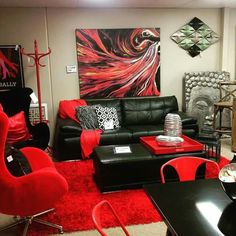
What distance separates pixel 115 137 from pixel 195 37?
2.53 metres

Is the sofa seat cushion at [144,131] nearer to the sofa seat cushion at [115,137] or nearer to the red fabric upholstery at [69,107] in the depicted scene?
the sofa seat cushion at [115,137]

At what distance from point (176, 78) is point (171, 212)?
167 inches

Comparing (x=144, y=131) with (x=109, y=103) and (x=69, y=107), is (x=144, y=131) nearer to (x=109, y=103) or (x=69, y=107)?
(x=109, y=103)

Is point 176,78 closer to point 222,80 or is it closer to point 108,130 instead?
point 222,80

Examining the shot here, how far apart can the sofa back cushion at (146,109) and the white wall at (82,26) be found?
39 centimetres

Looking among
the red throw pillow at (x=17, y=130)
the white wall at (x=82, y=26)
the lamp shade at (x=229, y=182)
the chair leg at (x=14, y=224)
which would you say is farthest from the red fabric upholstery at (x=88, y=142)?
the lamp shade at (x=229, y=182)

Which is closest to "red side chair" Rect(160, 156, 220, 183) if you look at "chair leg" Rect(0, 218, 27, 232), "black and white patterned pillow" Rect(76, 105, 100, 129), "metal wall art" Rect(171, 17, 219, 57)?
"chair leg" Rect(0, 218, 27, 232)

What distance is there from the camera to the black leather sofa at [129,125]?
4121 mm

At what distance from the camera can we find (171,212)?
1327 mm

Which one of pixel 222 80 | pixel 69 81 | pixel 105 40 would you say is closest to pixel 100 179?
pixel 69 81

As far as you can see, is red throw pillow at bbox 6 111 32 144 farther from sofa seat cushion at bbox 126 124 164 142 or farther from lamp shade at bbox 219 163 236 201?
lamp shade at bbox 219 163 236 201

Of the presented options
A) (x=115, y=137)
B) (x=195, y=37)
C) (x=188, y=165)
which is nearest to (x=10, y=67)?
(x=115, y=137)

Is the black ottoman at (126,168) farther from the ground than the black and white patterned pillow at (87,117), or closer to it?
closer to it

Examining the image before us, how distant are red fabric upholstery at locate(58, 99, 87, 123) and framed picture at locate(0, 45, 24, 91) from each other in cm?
77
